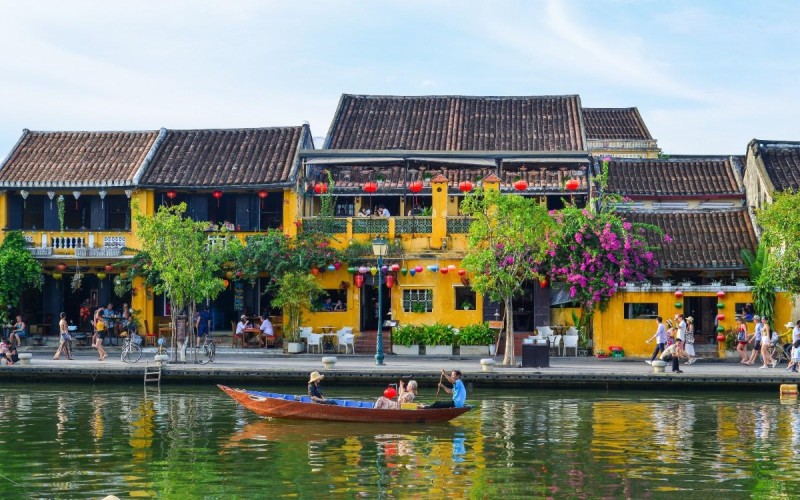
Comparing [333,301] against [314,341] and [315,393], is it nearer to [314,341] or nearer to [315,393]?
[314,341]

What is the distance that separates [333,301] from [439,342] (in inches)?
167

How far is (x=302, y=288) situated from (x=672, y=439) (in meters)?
17.1

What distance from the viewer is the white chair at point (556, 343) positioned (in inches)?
1526

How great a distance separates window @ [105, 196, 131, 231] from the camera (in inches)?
1671

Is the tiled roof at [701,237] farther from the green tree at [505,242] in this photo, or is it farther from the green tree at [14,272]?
the green tree at [14,272]

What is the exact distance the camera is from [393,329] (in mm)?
39906

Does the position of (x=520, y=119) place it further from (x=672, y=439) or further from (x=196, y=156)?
(x=672, y=439)

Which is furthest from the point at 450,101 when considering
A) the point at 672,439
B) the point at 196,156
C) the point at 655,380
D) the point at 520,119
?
the point at 672,439

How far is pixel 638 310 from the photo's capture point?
38188mm

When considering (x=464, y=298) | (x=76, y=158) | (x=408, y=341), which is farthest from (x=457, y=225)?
(x=76, y=158)

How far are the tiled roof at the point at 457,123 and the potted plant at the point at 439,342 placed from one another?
7612 millimetres

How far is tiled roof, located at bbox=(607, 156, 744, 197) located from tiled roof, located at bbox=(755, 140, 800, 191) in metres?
1.74

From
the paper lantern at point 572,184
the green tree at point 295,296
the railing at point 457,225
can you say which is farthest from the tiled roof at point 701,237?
the green tree at point 295,296

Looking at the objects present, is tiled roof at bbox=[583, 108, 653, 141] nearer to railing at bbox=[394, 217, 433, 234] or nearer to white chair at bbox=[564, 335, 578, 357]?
railing at bbox=[394, 217, 433, 234]
